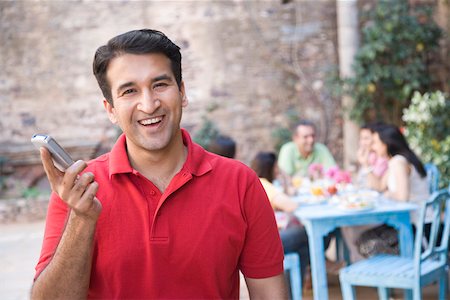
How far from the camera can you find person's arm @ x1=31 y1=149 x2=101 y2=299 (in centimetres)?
144

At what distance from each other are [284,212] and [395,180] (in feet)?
2.68

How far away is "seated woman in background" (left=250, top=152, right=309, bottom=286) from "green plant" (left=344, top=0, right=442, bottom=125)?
4.41 meters

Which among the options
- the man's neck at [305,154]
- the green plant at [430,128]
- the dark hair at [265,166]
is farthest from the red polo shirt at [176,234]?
the green plant at [430,128]

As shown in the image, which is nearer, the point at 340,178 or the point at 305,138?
the point at 340,178

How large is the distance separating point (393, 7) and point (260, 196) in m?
7.60

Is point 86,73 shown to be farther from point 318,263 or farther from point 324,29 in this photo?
point 318,263

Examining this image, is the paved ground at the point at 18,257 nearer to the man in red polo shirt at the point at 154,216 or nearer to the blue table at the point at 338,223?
the blue table at the point at 338,223

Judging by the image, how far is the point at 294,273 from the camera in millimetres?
4270

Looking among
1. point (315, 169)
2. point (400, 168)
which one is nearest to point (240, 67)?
point (315, 169)

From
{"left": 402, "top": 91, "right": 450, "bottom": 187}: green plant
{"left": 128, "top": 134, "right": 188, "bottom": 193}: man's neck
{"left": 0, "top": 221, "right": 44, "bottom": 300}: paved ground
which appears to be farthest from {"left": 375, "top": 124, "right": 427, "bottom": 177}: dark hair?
{"left": 128, "top": 134, "right": 188, "bottom": 193}: man's neck

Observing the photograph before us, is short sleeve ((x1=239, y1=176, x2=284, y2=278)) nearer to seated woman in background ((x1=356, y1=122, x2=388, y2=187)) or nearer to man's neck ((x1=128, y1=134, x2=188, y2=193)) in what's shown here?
man's neck ((x1=128, y1=134, x2=188, y2=193))

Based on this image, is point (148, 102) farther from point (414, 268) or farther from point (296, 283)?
point (296, 283)

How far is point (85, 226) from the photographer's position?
1501mm

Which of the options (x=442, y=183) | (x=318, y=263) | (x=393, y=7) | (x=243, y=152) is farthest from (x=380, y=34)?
(x=318, y=263)
